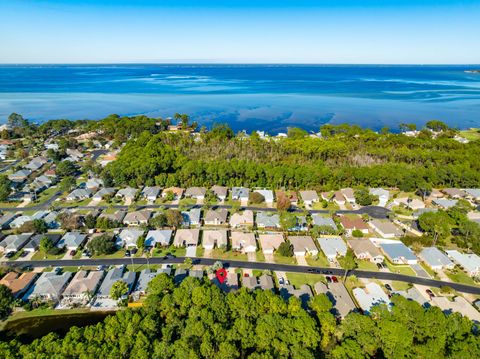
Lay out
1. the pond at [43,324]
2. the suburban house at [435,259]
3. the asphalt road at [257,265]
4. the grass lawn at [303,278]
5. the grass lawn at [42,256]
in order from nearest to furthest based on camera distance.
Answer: the pond at [43,324] → the grass lawn at [303,278] → the asphalt road at [257,265] → the suburban house at [435,259] → the grass lawn at [42,256]

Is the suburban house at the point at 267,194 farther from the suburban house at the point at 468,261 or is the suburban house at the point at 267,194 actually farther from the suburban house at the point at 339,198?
the suburban house at the point at 468,261

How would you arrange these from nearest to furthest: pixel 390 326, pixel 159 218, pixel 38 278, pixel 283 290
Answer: pixel 390 326
pixel 283 290
pixel 38 278
pixel 159 218

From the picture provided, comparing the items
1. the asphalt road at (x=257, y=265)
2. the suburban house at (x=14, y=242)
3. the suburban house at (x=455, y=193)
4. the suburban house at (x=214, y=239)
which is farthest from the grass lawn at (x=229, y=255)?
the suburban house at (x=455, y=193)

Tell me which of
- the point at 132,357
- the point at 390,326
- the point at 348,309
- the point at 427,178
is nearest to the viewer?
the point at 132,357

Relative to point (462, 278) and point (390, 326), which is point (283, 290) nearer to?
point (390, 326)

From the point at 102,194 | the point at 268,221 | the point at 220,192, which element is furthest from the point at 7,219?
the point at 268,221

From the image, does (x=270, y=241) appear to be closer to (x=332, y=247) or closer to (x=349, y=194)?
(x=332, y=247)

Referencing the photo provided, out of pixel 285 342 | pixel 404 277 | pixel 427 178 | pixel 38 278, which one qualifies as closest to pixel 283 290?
pixel 285 342
